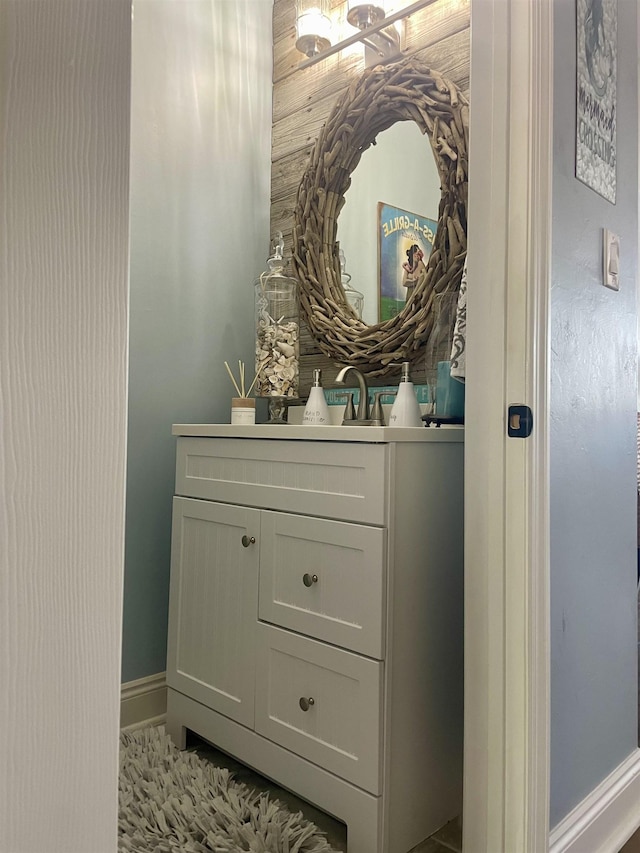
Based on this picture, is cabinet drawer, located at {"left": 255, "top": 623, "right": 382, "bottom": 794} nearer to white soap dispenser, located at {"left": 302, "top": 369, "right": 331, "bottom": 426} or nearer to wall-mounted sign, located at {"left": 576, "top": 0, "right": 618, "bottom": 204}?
white soap dispenser, located at {"left": 302, "top": 369, "right": 331, "bottom": 426}

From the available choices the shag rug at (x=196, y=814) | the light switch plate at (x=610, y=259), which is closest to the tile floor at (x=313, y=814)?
the shag rug at (x=196, y=814)

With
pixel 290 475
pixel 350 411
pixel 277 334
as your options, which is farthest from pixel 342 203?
pixel 290 475

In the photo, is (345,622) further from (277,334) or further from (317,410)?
(277,334)

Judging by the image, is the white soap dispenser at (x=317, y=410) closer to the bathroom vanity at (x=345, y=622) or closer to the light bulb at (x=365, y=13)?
the bathroom vanity at (x=345, y=622)

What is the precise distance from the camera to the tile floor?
1322mm

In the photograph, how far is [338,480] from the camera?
1.34 metres

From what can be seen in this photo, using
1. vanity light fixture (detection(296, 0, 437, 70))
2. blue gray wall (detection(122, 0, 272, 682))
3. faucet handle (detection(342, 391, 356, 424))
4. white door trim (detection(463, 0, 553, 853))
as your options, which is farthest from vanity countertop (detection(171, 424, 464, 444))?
vanity light fixture (detection(296, 0, 437, 70))

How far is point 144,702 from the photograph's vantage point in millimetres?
1860

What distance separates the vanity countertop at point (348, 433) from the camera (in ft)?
4.12

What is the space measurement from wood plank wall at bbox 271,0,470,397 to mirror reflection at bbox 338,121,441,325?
0.22 ft

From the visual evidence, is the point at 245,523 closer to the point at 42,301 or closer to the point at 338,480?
the point at 338,480

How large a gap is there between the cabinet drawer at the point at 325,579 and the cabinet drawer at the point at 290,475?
37mm

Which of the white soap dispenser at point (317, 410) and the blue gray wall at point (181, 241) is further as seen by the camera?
the blue gray wall at point (181, 241)

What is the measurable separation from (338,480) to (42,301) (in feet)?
3.15
